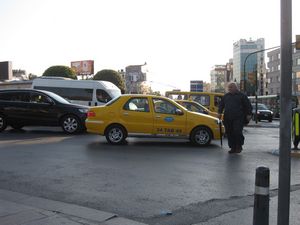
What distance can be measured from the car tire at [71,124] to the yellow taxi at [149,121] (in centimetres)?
292

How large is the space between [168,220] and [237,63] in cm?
12689

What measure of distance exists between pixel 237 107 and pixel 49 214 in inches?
278

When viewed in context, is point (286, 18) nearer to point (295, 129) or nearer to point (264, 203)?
point (264, 203)

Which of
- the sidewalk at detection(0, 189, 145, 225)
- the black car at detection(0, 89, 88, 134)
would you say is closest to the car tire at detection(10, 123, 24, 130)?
the black car at detection(0, 89, 88, 134)

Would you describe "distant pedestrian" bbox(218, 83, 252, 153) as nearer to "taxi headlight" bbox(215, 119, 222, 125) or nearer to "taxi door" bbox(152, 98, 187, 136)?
"taxi headlight" bbox(215, 119, 222, 125)

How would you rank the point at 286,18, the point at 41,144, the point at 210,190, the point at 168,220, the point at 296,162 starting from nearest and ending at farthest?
1. the point at 286,18
2. the point at 168,220
3. the point at 210,190
4. the point at 296,162
5. the point at 41,144

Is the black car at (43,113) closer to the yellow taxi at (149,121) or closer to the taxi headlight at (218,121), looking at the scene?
the yellow taxi at (149,121)

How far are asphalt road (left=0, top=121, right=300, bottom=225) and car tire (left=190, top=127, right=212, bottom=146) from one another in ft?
0.71

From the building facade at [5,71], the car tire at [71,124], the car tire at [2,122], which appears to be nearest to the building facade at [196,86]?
the car tire at [71,124]

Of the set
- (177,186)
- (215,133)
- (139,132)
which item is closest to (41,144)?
(139,132)

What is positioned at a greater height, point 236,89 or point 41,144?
point 236,89

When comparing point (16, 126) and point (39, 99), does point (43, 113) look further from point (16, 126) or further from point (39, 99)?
point (16, 126)

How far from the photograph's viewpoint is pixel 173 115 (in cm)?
1296

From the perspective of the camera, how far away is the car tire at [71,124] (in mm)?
15836
